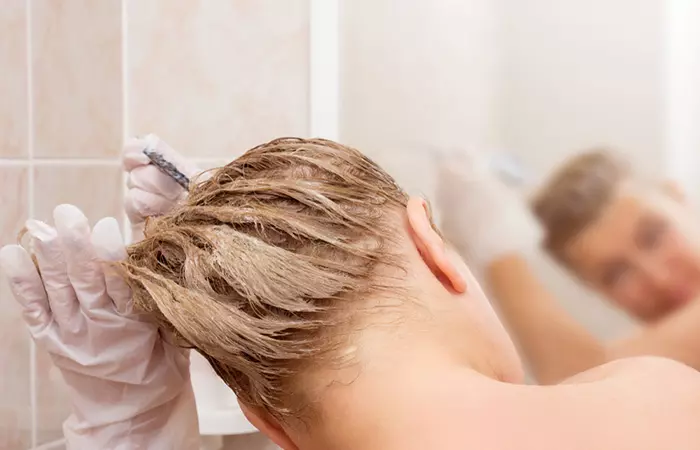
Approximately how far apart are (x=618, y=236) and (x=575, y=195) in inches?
2.9

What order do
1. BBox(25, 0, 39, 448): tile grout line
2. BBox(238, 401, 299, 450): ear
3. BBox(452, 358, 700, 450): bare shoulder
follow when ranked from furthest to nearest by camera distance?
BBox(25, 0, 39, 448): tile grout line < BBox(238, 401, 299, 450): ear < BBox(452, 358, 700, 450): bare shoulder

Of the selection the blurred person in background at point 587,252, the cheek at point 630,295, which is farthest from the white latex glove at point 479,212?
the cheek at point 630,295

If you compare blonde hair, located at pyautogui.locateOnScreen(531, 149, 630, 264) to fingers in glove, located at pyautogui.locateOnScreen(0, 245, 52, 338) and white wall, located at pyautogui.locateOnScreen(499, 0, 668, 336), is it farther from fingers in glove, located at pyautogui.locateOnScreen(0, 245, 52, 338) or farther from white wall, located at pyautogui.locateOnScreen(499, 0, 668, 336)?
fingers in glove, located at pyautogui.locateOnScreen(0, 245, 52, 338)

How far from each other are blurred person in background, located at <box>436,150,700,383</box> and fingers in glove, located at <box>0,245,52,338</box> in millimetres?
538

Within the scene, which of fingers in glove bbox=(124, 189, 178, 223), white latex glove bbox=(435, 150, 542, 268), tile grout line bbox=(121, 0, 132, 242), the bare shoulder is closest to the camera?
the bare shoulder

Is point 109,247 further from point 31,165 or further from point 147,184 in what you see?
point 31,165

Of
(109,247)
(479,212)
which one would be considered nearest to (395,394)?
(109,247)

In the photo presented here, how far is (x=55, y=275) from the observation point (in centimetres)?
69

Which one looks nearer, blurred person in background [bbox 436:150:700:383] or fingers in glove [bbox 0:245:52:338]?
fingers in glove [bbox 0:245:52:338]

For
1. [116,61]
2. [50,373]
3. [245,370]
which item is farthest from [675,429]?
[116,61]

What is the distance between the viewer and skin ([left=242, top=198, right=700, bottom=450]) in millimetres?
521

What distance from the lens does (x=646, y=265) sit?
3.27ft

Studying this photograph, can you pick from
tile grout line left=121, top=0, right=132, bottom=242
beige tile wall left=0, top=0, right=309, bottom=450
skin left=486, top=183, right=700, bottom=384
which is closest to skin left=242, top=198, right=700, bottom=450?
skin left=486, top=183, right=700, bottom=384

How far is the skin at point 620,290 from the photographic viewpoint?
98 cm
